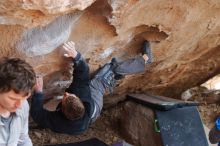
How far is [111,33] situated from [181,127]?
4.22 feet

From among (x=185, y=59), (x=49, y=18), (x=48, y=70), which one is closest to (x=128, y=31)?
(x=48, y=70)

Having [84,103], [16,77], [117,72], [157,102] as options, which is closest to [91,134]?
[157,102]

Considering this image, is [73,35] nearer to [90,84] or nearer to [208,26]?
[90,84]

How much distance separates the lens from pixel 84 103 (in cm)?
277

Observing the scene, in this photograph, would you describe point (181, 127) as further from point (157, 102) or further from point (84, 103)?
point (84, 103)

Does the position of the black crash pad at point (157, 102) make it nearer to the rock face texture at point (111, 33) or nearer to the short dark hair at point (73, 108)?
the rock face texture at point (111, 33)

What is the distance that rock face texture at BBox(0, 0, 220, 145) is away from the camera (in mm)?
2107

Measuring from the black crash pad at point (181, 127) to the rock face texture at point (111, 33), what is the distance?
0.38m

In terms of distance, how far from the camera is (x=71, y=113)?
2.61 m

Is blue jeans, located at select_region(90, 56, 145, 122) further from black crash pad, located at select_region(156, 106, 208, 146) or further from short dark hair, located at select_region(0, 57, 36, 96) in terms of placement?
short dark hair, located at select_region(0, 57, 36, 96)

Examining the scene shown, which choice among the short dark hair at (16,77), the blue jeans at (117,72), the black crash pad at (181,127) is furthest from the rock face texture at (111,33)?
the black crash pad at (181,127)

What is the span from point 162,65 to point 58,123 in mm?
1238

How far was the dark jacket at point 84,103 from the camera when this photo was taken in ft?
8.87

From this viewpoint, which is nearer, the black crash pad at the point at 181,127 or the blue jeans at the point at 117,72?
the blue jeans at the point at 117,72
